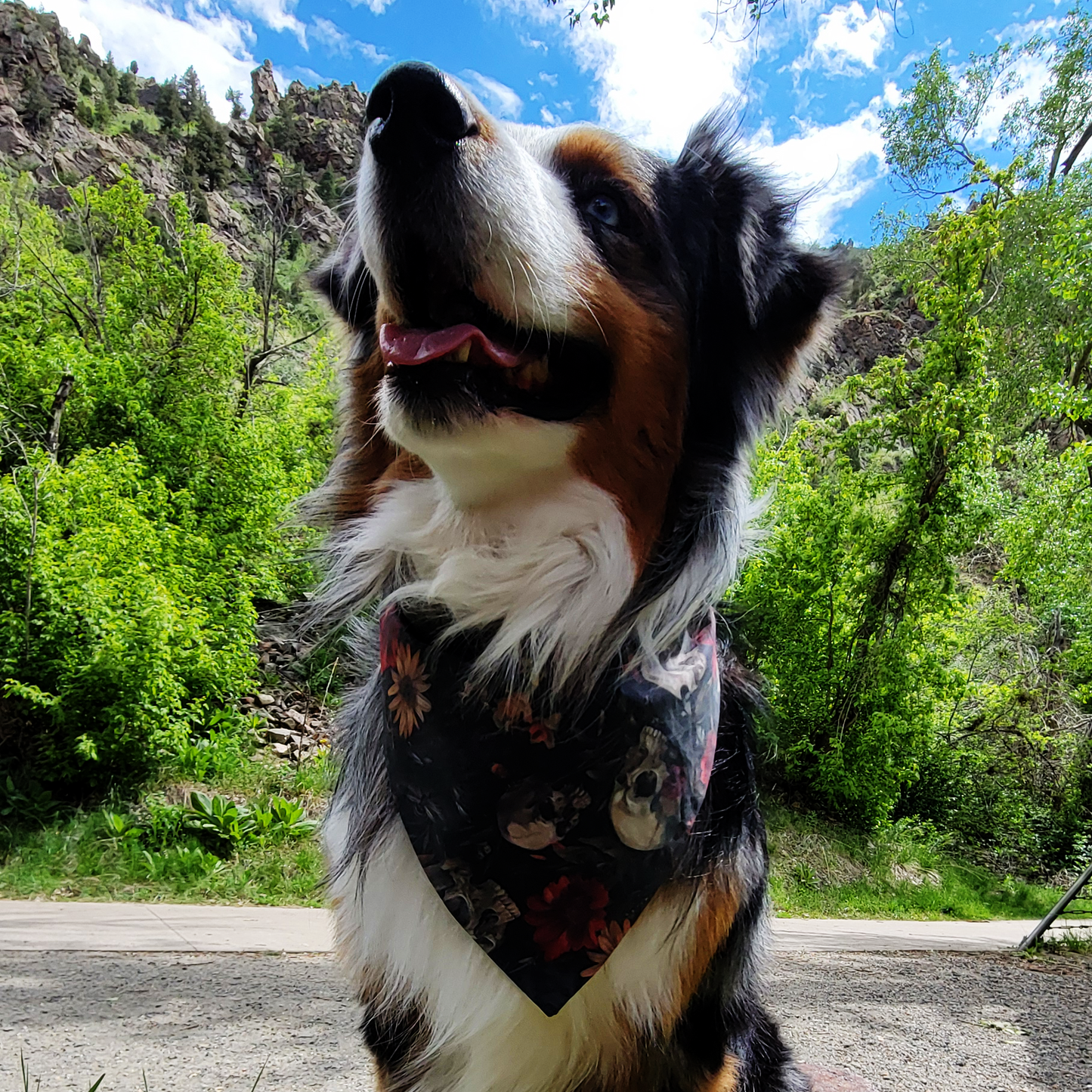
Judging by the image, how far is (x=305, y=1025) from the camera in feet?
9.09

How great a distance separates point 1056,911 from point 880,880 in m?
2.72

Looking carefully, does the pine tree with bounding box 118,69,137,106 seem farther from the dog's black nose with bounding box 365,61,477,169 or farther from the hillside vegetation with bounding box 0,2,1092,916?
the dog's black nose with bounding box 365,61,477,169

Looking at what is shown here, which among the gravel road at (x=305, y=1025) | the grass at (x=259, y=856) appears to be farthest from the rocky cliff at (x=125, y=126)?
the gravel road at (x=305, y=1025)

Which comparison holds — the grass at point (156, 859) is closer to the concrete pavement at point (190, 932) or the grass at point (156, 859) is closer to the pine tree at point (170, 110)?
the concrete pavement at point (190, 932)

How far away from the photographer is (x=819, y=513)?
25.8ft

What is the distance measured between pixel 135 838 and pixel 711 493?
16.4 ft

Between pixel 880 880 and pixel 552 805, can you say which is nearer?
pixel 552 805

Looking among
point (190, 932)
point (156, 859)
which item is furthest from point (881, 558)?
point (156, 859)

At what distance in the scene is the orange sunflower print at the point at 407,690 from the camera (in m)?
1.44

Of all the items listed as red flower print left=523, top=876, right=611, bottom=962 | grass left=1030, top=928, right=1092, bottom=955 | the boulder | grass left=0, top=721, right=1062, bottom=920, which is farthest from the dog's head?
the boulder

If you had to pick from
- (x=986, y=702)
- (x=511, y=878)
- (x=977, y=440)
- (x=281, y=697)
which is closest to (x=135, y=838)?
(x=281, y=697)

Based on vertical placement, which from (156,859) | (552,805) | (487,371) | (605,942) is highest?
(487,371)

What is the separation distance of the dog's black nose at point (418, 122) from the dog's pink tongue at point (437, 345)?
278mm

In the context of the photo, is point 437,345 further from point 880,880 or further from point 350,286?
point 880,880
